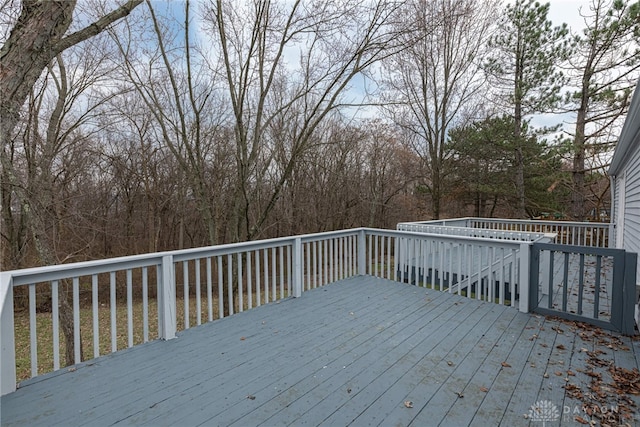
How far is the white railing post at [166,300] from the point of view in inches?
115

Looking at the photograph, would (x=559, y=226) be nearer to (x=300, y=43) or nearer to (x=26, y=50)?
(x=300, y=43)

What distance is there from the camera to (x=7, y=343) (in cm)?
199

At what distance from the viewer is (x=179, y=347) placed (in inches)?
111

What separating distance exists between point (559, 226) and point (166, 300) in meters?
9.85

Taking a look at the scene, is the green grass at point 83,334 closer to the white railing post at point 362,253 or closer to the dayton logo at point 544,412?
the white railing post at point 362,253

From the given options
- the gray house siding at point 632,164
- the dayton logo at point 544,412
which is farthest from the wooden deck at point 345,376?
the gray house siding at point 632,164

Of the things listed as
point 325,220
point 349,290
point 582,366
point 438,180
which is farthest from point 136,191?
point 582,366

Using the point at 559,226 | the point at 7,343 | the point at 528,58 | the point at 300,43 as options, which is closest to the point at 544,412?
the point at 7,343

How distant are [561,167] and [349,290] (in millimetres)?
10942

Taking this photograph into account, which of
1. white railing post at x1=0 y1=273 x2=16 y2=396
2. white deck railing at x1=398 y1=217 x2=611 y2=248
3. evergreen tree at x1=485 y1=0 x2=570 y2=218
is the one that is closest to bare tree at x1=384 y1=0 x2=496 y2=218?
evergreen tree at x1=485 y1=0 x2=570 y2=218

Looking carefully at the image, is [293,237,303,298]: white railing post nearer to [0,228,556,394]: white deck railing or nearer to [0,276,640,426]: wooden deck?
[0,228,556,394]: white deck railing

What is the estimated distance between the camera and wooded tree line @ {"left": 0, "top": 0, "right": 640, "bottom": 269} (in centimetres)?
623

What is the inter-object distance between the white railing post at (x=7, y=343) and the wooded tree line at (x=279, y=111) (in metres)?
2.50

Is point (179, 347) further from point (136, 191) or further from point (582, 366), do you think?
point (136, 191)
